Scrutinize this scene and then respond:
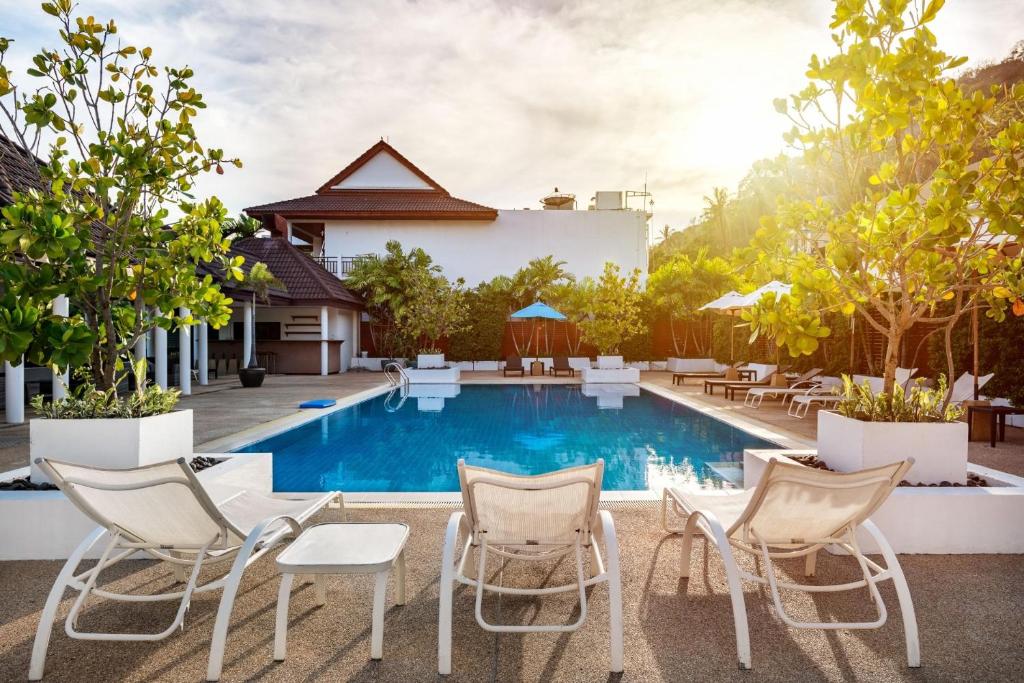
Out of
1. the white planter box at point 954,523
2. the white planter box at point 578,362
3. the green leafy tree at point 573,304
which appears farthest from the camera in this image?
the white planter box at point 578,362

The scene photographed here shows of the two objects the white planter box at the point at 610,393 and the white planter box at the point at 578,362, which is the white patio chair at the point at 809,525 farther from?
the white planter box at the point at 578,362

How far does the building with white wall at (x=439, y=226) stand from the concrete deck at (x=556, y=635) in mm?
24315

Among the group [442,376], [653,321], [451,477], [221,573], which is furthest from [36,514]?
[653,321]

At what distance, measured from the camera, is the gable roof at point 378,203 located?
1056 inches

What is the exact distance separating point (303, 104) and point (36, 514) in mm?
10849

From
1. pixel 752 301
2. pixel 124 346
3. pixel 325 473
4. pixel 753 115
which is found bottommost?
pixel 325 473

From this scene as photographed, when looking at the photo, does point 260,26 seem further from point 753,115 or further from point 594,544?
point 594,544

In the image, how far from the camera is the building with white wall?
27078 mm

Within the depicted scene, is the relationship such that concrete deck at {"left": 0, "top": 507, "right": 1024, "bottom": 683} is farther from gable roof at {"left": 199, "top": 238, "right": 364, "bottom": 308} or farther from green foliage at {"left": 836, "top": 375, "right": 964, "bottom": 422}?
gable roof at {"left": 199, "top": 238, "right": 364, "bottom": 308}

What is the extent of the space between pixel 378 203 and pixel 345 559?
87.7 ft

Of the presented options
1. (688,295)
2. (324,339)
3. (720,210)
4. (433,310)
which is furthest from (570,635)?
(720,210)

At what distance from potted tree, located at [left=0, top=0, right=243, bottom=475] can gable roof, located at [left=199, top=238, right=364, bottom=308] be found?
14802mm

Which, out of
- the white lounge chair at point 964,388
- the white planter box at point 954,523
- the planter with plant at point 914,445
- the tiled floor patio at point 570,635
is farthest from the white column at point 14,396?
the white lounge chair at point 964,388

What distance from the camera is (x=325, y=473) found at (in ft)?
23.5
